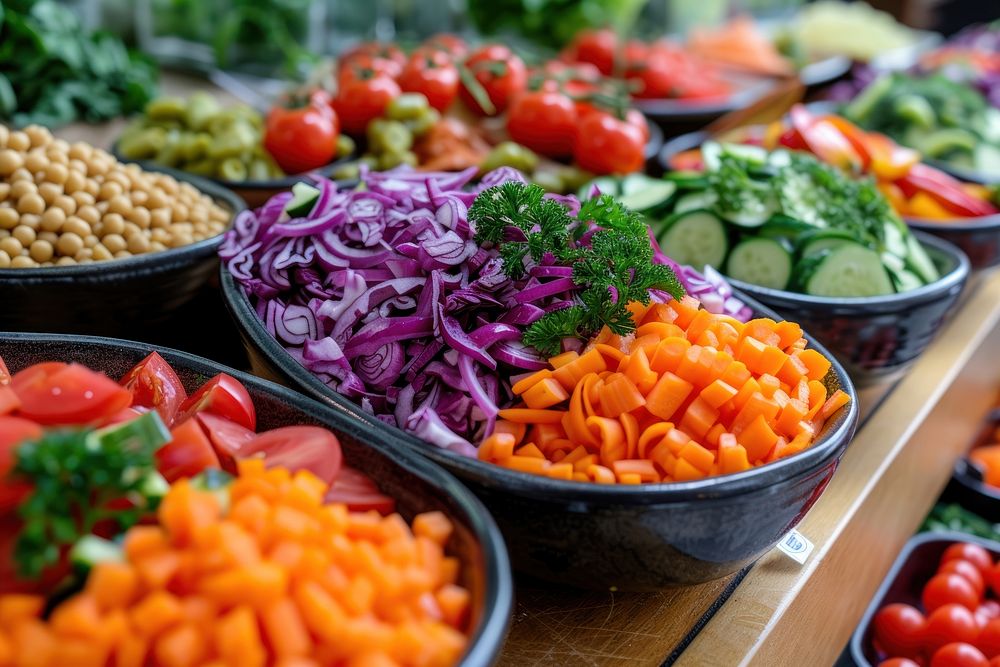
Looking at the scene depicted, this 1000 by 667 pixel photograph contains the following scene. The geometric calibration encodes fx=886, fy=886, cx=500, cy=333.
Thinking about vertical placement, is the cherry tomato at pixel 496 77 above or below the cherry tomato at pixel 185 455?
below

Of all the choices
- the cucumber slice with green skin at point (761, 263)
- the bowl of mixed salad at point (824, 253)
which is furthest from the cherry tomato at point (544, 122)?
the cucumber slice with green skin at point (761, 263)

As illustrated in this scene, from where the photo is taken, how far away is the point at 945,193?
2.50m

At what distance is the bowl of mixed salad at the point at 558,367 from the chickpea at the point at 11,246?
357 mm

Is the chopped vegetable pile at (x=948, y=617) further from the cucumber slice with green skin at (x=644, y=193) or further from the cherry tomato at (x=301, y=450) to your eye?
the cherry tomato at (x=301, y=450)

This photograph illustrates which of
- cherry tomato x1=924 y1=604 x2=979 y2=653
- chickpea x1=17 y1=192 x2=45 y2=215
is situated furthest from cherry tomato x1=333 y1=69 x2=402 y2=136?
cherry tomato x1=924 y1=604 x2=979 y2=653

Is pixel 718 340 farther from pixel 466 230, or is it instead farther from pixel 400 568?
pixel 400 568

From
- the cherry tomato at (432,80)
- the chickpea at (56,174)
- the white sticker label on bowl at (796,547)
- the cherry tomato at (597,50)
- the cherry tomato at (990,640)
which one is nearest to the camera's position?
the white sticker label on bowl at (796,547)

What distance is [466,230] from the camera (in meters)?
1.49

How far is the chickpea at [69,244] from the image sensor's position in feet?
5.31

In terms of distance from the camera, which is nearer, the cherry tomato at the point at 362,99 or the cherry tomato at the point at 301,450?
the cherry tomato at the point at 301,450

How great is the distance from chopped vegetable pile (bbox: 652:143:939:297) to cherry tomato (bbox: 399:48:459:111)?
887mm

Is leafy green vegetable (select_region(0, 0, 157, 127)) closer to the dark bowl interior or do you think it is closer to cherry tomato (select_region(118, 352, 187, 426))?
cherry tomato (select_region(118, 352, 187, 426))

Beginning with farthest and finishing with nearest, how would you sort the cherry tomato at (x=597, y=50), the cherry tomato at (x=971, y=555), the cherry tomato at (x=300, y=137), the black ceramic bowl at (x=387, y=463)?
1. the cherry tomato at (x=597, y=50)
2. the cherry tomato at (x=300, y=137)
3. the cherry tomato at (x=971, y=555)
4. the black ceramic bowl at (x=387, y=463)

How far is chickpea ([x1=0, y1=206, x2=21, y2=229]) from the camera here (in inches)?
63.1
